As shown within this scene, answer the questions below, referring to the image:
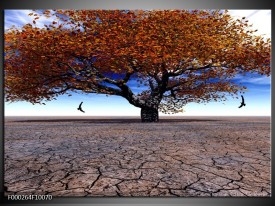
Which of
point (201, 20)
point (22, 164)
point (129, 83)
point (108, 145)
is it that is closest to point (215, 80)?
point (201, 20)

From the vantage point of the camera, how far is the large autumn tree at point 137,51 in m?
5.52

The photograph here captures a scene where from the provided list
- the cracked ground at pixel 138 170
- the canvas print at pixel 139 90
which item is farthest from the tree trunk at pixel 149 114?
the cracked ground at pixel 138 170

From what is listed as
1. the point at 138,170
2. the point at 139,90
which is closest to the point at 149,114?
the point at 139,90

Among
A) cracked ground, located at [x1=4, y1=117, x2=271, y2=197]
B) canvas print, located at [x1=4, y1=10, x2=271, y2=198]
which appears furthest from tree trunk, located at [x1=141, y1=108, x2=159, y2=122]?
cracked ground, located at [x1=4, y1=117, x2=271, y2=197]

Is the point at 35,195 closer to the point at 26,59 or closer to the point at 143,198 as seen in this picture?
the point at 143,198

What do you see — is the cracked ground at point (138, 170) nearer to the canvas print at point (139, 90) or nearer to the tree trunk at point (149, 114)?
the canvas print at point (139, 90)

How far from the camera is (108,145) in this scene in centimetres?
398

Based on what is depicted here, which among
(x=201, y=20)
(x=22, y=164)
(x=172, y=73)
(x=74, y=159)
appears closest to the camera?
(x=22, y=164)

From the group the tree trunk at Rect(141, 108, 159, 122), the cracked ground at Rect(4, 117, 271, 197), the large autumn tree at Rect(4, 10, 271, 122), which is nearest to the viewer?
the cracked ground at Rect(4, 117, 271, 197)

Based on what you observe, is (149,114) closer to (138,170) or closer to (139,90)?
(139,90)

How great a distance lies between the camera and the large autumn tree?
552cm

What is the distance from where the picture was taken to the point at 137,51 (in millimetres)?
5914

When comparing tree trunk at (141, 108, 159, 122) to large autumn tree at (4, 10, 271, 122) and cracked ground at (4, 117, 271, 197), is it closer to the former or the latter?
large autumn tree at (4, 10, 271, 122)
